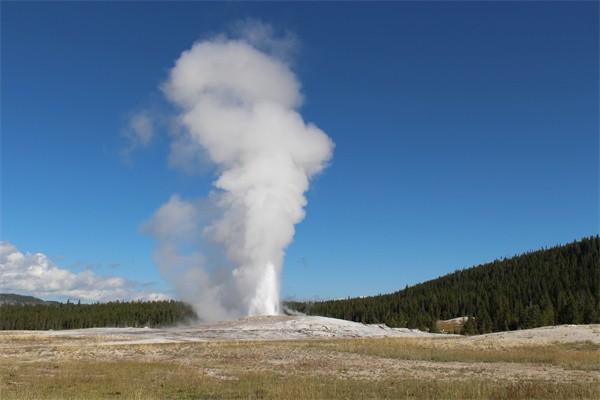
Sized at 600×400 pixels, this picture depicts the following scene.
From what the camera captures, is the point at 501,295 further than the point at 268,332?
Yes

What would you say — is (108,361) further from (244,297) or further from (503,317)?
(503,317)

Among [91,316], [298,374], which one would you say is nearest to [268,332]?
[298,374]

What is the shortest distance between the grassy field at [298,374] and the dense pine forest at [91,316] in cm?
10364

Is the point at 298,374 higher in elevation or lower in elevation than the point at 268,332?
higher

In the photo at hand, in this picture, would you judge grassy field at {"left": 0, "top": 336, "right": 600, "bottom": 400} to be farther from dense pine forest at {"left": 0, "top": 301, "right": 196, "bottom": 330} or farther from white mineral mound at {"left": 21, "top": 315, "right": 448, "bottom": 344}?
dense pine forest at {"left": 0, "top": 301, "right": 196, "bottom": 330}

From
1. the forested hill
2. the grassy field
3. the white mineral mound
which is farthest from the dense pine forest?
the grassy field

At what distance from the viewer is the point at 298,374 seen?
27.3 metres

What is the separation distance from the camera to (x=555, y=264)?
18462 centimetres

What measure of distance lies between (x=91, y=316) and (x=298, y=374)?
14468cm

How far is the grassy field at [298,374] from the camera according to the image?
20.7 m

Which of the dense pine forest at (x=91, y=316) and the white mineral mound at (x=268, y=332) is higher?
the white mineral mound at (x=268, y=332)

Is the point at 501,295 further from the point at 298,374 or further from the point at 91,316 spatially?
the point at 298,374

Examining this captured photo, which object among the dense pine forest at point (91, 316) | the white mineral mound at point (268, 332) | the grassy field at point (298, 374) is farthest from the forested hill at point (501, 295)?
the grassy field at point (298, 374)

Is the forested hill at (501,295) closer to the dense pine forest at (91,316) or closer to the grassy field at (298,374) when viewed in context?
the dense pine forest at (91,316)
